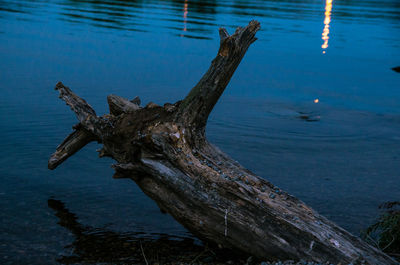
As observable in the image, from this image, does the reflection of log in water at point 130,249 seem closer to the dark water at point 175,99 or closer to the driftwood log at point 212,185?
the dark water at point 175,99

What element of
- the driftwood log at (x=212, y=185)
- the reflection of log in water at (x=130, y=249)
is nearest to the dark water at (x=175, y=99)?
the reflection of log in water at (x=130, y=249)

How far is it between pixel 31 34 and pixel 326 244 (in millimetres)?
18851

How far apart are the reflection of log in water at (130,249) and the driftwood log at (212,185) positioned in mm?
274

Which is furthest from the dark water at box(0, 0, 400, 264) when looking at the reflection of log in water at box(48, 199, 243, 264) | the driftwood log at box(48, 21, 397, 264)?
the driftwood log at box(48, 21, 397, 264)

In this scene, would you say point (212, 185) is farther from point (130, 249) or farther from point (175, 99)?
point (175, 99)

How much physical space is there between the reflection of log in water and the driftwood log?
274mm

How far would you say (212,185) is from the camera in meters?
5.33

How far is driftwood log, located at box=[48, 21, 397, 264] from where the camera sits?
16.3ft

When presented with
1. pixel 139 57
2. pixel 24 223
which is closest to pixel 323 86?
pixel 139 57

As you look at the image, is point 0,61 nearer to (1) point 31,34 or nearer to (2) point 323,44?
(1) point 31,34

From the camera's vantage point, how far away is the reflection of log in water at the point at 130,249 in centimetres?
564

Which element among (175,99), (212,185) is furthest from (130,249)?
(175,99)

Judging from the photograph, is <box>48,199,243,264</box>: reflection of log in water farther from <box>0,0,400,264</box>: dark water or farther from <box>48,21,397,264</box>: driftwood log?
<box>48,21,397,264</box>: driftwood log

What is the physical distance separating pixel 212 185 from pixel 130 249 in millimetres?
1335
